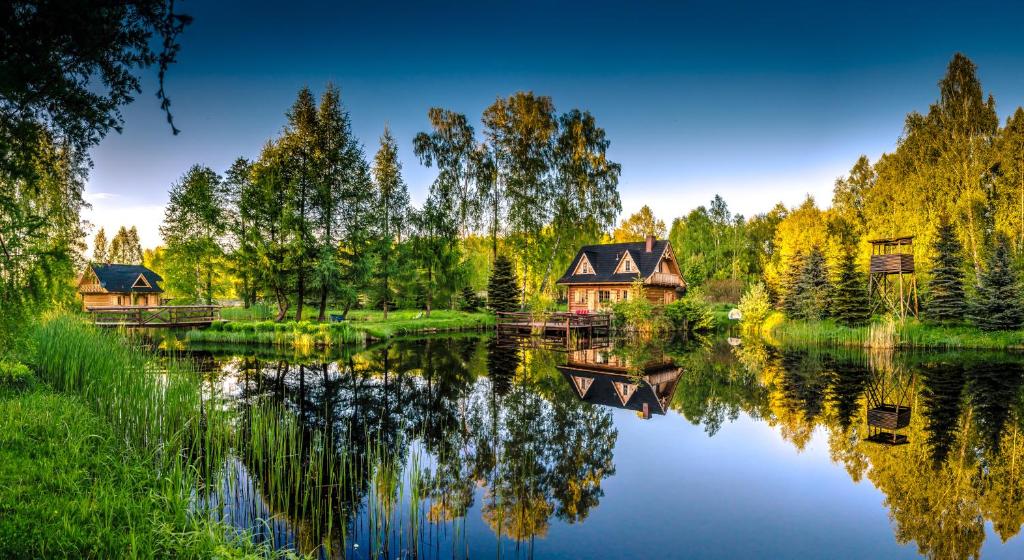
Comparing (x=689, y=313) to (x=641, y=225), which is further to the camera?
(x=641, y=225)

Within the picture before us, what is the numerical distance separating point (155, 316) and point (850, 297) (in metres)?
40.6

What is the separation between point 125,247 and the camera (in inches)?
2970

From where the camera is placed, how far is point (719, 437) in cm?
972

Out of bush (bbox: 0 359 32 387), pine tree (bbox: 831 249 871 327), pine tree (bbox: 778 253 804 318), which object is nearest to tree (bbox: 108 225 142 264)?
bush (bbox: 0 359 32 387)

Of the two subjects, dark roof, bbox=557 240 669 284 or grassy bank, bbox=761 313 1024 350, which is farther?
dark roof, bbox=557 240 669 284

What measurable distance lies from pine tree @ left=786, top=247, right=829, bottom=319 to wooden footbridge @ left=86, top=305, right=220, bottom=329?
35.6 metres

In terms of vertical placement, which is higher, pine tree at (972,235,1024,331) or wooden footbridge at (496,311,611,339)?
pine tree at (972,235,1024,331)

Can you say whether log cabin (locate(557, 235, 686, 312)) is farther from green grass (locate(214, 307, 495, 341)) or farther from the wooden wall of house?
the wooden wall of house

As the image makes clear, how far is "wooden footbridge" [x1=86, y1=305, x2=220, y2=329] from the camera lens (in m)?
29.3

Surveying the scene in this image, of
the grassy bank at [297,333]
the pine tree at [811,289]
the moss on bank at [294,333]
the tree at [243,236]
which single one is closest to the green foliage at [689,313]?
the pine tree at [811,289]

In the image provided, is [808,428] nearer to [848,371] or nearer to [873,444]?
[873,444]

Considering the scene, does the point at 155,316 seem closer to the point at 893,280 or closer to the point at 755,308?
the point at 755,308

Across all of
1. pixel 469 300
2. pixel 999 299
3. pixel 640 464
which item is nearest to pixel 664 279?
pixel 469 300

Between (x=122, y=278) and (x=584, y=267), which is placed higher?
(x=584, y=267)
